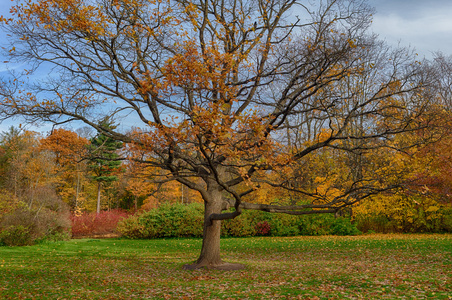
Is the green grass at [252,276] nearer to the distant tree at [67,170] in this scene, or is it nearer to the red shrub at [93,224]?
the red shrub at [93,224]

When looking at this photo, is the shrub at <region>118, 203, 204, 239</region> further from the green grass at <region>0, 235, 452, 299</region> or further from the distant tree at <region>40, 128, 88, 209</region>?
the distant tree at <region>40, 128, 88, 209</region>

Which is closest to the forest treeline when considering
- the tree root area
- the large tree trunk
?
the large tree trunk

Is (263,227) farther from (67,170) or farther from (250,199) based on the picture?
(67,170)

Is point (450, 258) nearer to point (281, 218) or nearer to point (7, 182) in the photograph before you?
point (281, 218)

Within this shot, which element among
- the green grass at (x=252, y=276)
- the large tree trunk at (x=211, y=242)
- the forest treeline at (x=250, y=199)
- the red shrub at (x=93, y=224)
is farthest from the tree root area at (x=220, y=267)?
the red shrub at (x=93, y=224)

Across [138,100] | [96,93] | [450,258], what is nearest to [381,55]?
[450,258]

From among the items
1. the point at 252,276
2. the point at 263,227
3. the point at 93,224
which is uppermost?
the point at 93,224

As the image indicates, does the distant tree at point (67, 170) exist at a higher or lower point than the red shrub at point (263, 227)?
higher

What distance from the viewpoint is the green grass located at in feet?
21.0

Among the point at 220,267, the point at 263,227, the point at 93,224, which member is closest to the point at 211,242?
the point at 220,267

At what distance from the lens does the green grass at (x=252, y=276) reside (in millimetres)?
6414

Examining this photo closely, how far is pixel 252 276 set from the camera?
27.6ft

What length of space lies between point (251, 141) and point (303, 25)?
230 inches

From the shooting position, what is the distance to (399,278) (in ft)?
23.5
